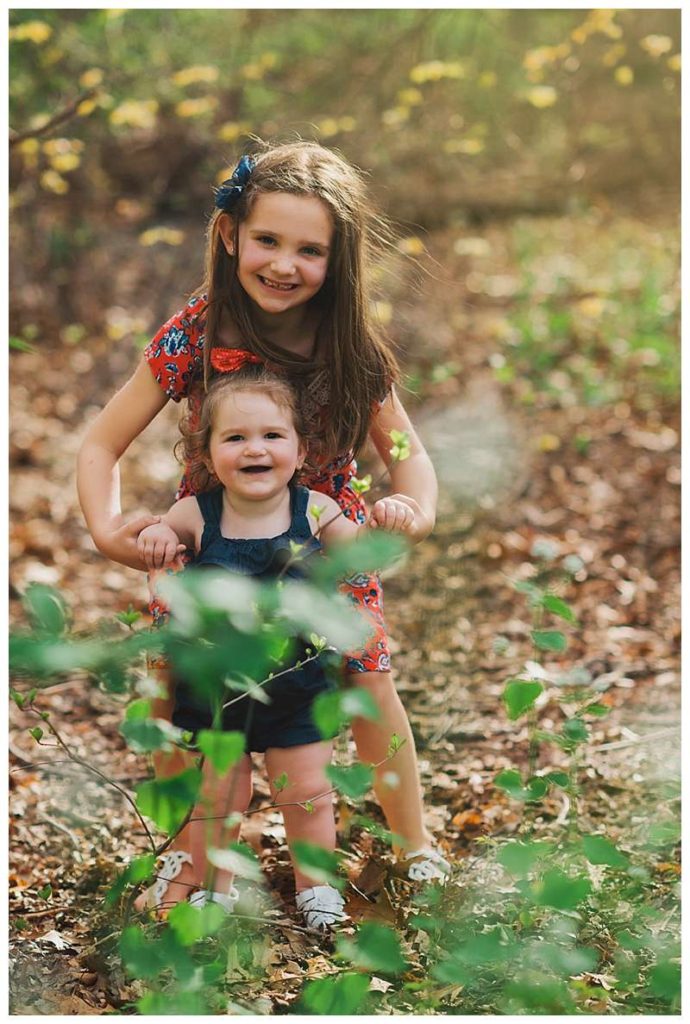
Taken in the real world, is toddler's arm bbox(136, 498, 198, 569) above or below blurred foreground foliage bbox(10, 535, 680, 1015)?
above

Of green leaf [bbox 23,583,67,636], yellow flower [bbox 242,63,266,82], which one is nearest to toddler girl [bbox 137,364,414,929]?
green leaf [bbox 23,583,67,636]

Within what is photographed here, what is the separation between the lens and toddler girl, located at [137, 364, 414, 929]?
2164mm

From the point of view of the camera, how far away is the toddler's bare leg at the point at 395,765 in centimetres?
246

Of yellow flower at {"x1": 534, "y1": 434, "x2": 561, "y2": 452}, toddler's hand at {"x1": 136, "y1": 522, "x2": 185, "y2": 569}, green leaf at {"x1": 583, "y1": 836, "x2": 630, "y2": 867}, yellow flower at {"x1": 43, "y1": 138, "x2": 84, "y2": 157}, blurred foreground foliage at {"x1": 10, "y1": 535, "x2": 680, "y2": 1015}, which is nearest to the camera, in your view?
blurred foreground foliage at {"x1": 10, "y1": 535, "x2": 680, "y2": 1015}

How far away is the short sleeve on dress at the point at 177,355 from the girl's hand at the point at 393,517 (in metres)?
0.54

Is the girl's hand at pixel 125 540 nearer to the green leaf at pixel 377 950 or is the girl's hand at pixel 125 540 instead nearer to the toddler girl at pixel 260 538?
the toddler girl at pixel 260 538

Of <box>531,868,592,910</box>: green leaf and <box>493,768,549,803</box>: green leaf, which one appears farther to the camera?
<box>493,768,549,803</box>: green leaf

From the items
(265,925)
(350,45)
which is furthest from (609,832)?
(350,45)

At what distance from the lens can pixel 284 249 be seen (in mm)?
2279

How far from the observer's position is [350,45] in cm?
655

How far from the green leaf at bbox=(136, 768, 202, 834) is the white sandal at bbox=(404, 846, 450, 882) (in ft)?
3.60

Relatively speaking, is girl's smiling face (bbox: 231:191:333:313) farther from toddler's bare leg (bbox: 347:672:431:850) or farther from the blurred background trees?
the blurred background trees

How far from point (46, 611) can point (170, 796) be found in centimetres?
31

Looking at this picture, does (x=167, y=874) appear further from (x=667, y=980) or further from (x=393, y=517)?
(x=667, y=980)
